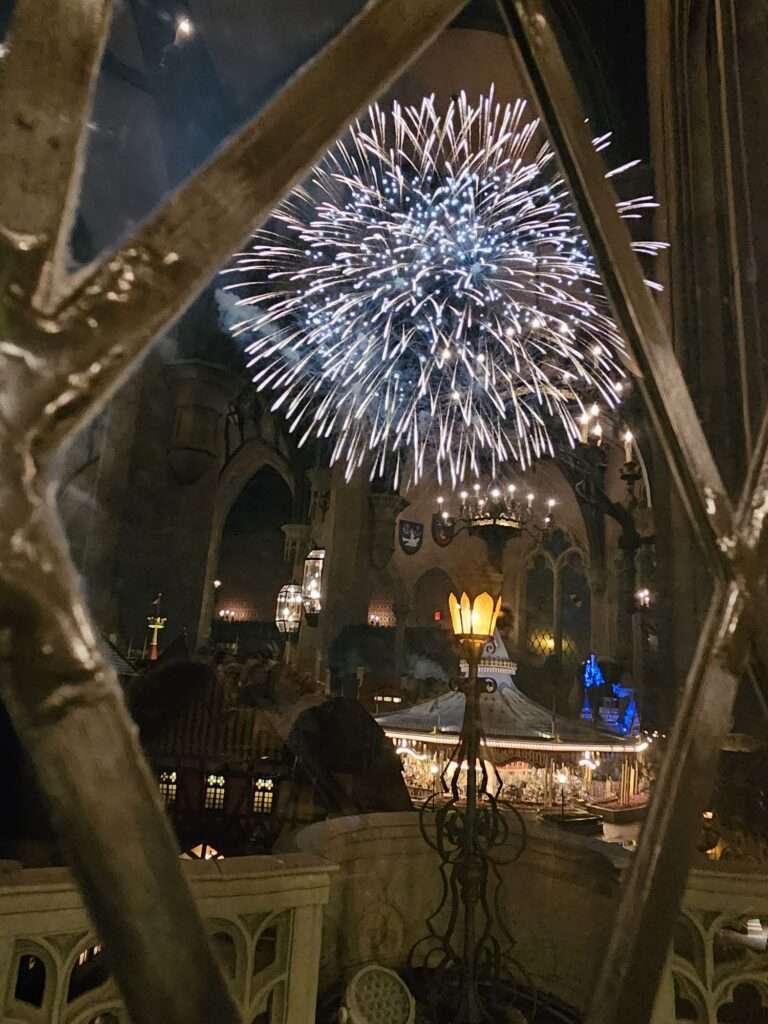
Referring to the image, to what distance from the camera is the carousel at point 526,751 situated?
17.5 feet

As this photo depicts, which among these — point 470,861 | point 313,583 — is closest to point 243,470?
point 313,583

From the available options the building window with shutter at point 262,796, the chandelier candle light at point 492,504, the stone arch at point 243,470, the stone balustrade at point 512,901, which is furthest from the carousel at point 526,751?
the stone arch at point 243,470

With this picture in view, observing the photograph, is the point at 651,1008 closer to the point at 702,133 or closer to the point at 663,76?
the point at 702,133

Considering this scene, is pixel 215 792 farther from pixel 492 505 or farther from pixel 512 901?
pixel 492 505

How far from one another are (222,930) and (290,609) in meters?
10.3

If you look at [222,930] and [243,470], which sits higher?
[243,470]

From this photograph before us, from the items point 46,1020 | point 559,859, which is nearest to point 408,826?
point 559,859

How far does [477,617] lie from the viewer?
2.16 meters

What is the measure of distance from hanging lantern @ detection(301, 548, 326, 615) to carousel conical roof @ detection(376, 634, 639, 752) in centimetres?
508

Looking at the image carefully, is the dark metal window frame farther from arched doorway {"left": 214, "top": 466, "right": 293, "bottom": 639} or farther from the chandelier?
arched doorway {"left": 214, "top": 466, "right": 293, "bottom": 639}

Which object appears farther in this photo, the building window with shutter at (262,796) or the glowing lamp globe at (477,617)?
the building window with shutter at (262,796)

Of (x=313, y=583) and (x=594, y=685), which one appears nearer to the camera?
(x=313, y=583)

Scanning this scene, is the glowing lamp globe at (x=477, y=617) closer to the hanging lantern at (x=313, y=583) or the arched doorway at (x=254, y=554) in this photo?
the hanging lantern at (x=313, y=583)

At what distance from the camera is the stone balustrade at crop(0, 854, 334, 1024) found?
3.74ft
